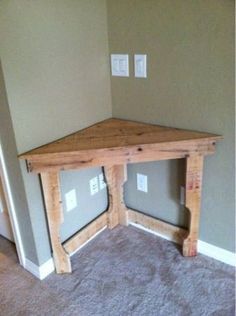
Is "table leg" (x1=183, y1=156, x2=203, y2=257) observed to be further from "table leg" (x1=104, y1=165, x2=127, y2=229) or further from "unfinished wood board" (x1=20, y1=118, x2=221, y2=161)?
"table leg" (x1=104, y1=165, x2=127, y2=229)

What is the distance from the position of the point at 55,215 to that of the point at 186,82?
97cm

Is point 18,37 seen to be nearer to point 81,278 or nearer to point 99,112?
point 99,112

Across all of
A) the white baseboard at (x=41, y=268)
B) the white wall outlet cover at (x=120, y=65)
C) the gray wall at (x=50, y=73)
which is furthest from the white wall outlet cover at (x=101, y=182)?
the white wall outlet cover at (x=120, y=65)

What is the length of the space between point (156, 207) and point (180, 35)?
1051mm

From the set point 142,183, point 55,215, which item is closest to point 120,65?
point 142,183

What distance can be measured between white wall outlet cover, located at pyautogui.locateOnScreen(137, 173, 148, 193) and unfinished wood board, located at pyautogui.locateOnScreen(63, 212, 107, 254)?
32 cm

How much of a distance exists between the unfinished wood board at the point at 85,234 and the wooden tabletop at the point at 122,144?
2.09 ft

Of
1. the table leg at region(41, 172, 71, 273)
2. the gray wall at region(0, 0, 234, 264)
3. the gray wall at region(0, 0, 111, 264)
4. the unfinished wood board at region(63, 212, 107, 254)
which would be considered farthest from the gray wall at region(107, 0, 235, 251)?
the table leg at region(41, 172, 71, 273)

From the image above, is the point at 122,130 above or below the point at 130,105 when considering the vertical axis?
below

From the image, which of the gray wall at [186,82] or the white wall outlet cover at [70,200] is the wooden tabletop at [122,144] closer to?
the gray wall at [186,82]

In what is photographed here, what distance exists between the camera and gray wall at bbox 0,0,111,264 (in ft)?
4.42

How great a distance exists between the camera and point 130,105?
71.2 inches

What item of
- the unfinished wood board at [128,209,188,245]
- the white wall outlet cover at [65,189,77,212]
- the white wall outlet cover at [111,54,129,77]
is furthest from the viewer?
the unfinished wood board at [128,209,188,245]

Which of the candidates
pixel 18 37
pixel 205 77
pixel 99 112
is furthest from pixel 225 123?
pixel 18 37
